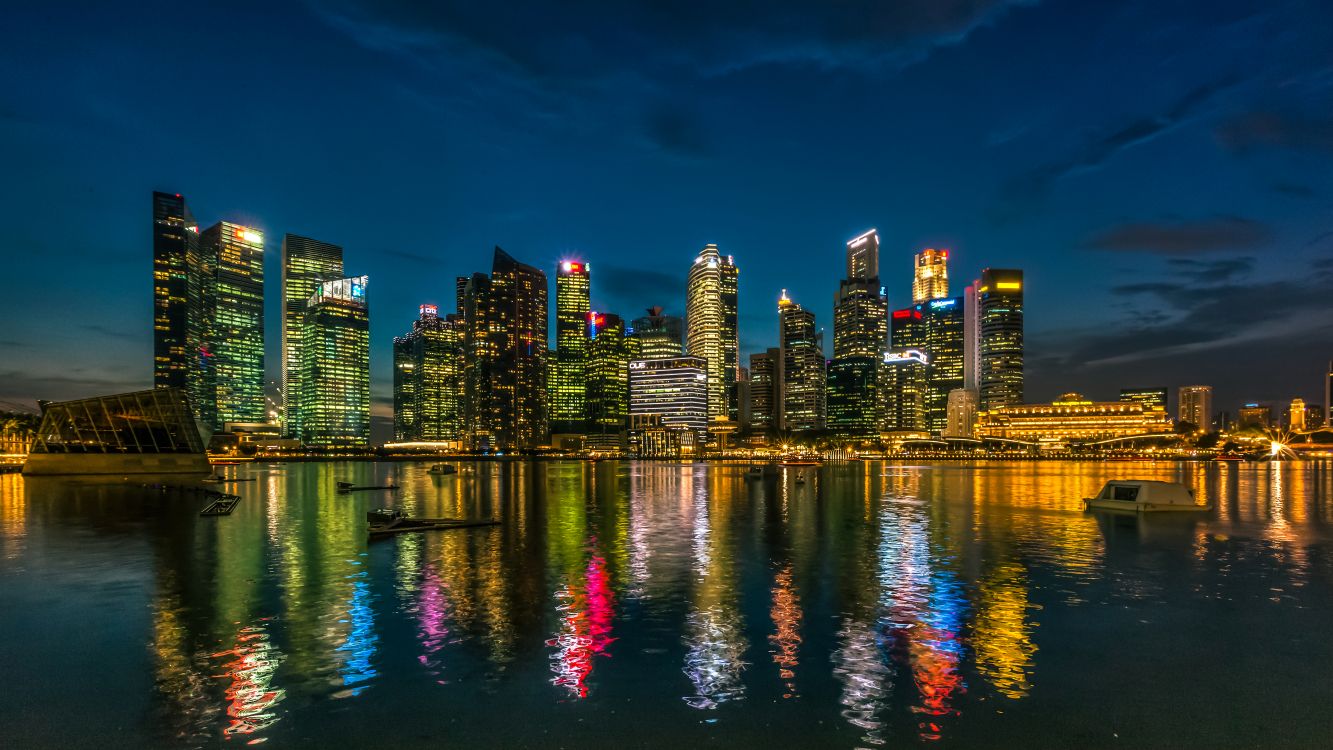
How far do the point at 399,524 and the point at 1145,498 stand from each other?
54.0 m

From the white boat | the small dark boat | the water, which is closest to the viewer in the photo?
the water

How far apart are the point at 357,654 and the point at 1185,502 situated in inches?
2429

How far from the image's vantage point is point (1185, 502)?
55781 millimetres

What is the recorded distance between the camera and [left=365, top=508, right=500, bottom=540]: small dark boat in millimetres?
41594

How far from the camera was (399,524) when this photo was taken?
141 feet

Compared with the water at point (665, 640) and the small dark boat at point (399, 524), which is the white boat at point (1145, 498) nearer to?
the water at point (665, 640)

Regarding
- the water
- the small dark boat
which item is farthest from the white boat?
the small dark boat

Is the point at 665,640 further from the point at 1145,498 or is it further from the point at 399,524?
the point at 1145,498

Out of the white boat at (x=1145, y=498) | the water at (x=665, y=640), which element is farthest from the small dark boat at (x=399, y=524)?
the white boat at (x=1145, y=498)

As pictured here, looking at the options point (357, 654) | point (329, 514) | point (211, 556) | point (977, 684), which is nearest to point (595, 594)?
point (357, 654)

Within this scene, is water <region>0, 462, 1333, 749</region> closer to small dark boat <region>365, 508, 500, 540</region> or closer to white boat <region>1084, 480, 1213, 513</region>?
small dark boat <region>365, 508, 500, 540</region>

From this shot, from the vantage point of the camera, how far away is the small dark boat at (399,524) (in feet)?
136

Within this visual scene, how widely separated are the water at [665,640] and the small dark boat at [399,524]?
4.17ft

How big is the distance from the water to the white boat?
12.8 metres
